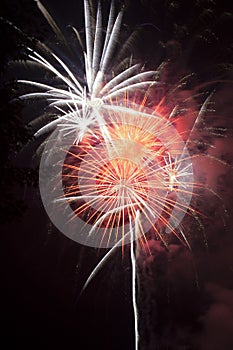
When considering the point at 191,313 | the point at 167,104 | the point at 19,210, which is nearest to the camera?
the point at 19,210

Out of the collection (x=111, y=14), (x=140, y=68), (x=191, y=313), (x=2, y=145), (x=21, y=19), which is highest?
(x=111, y=14)

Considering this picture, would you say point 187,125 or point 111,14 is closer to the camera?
point 111,14

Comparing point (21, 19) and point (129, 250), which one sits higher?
point (21, 19)

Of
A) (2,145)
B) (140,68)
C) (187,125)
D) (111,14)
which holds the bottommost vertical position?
(2,145)

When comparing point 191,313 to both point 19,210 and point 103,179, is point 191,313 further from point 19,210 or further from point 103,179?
point 19,210

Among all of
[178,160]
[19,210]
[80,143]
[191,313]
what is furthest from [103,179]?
[191,313]

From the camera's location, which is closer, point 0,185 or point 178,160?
point 0,185

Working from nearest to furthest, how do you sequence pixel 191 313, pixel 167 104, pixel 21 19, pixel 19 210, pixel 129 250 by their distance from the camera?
pixel 19 210 < pixel 21 19 < pixel 167 104 < pixel 129 250 < pixel 191 313

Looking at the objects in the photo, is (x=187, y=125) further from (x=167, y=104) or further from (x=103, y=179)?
(x=103, y=179)

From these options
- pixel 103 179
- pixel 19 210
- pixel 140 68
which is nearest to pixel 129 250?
pixel 103 179
